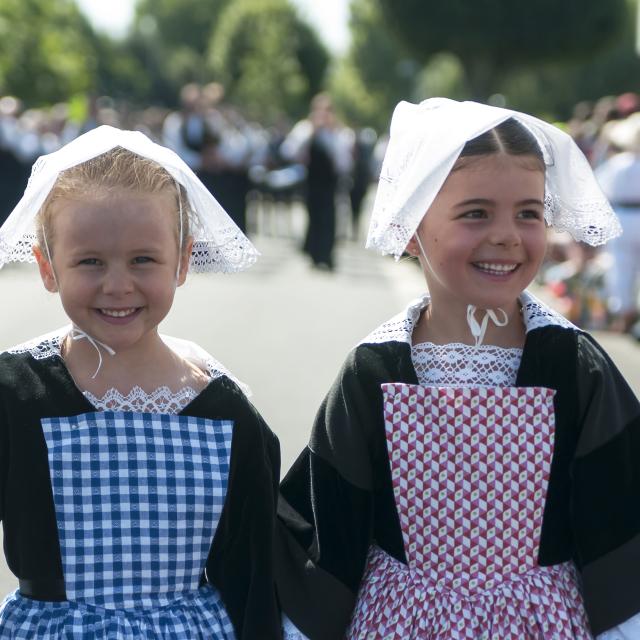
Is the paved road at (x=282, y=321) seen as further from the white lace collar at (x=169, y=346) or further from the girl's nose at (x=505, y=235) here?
the girl's nose at (x=505, y=235)

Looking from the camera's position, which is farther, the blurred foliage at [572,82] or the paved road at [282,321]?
the blurred foliage at [572,82]

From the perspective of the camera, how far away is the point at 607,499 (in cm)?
304

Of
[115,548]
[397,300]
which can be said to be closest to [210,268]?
[115,548]

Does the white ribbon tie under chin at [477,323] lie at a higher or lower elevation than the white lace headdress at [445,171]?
lower

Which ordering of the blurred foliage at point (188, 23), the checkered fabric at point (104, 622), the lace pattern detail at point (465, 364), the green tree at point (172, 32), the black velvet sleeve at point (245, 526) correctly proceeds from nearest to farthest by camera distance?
the checkered fabric at point (104, 622)
the black velvet sleeve at point (245, 526)
the lace pattern detail at point (465, 364)
the green tree at point (172, 32)
the blurred foliage at point (188, 23)

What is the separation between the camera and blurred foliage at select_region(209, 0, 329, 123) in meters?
56.3

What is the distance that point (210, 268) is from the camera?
319cm

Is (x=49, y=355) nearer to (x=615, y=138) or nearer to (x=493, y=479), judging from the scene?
(x=493, y=479)

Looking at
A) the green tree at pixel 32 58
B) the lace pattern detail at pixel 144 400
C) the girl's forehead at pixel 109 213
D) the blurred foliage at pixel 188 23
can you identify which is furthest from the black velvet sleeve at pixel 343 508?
the blurred foliage at pixel 188 23

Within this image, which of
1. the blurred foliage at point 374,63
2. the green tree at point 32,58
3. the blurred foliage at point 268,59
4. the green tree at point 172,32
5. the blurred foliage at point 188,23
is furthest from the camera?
the blurred foliage at point 188,23

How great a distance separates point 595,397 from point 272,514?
0.73 metres

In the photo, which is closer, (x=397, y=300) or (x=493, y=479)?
(x=493, y=479)

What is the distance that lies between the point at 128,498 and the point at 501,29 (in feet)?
213

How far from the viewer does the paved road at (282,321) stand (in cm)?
842
